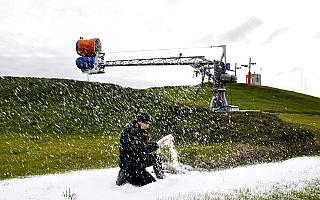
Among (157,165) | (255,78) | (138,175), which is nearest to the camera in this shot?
(138,175)

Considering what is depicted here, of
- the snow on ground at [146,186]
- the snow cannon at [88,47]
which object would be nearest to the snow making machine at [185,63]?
the snow cannon at [88,47]

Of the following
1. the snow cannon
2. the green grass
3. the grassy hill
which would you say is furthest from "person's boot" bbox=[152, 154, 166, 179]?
the snow cannon

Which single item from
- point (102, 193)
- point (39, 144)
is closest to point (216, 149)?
point (102, 193)

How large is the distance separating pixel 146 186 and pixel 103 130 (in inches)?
512

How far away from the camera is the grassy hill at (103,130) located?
1090 cm

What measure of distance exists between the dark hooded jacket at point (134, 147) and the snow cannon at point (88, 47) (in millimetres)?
12045

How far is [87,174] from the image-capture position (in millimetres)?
7980

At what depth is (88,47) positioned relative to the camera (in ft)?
54.9

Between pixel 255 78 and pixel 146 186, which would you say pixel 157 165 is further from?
pixel 255 78

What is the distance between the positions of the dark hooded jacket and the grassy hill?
4063mm

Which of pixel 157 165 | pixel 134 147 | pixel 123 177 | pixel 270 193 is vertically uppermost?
pixel 134 147

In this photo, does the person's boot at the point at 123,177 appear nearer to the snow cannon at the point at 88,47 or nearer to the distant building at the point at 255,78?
the snow cannon at the point at 88,47

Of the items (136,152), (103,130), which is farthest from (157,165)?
(103,130)

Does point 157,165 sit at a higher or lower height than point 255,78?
lower
